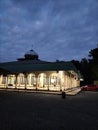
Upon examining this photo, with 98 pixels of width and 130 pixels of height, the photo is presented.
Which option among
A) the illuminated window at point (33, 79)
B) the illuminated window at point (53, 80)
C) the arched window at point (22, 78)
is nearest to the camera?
the illuminated window at point (53, 80)

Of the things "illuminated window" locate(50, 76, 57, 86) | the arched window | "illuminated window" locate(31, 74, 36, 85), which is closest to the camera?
"illuminated window" locate(50, 76, 57, 86)

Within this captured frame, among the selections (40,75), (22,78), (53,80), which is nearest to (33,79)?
(40,75)

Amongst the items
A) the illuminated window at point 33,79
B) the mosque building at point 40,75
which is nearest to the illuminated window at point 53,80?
the mosque building at point 40,75

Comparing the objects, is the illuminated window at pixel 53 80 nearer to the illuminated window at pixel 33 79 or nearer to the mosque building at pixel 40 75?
the mosque building at pixel 40 75

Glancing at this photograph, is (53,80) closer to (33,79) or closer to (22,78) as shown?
(33,79)

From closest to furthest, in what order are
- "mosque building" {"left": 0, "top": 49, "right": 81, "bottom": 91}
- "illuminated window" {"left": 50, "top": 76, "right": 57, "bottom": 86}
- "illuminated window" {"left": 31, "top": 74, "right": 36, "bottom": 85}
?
"mosque building" {"left": 0, "top": 49, "right": 81, "bottom": 91}, "illuminated window" {"left": 50, "top": 76, "right": 57, "bottom": 86}, "illuminated window" {"left": 31, "top": 74, "right": 36, "bottom": 85}

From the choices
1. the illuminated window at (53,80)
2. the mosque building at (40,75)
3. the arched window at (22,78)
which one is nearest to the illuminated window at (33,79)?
the mosque building at (40,75)

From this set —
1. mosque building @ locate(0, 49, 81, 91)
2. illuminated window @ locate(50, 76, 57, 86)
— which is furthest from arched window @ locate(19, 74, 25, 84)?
illuminated window @ locate(50, 76, 57, 86)

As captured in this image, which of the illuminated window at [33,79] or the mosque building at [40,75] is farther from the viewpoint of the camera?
the illuminated window at [33,79]

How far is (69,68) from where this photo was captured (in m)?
28.5

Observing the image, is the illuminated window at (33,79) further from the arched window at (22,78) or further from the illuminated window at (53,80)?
the illuminated window at (53,80)

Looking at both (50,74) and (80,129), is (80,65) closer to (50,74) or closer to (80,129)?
(50,74)

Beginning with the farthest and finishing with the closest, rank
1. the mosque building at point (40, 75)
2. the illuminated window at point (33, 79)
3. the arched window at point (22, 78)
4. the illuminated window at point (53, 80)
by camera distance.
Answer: the arched window at point (22, 78)
the illuminated window at point (33, 79)
the illuminated window at point (53, 80)
the mosque building at point (40, 75)

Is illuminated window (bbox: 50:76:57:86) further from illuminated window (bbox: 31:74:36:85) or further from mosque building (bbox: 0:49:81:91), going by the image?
illuminated window (bbox: 31:74:36:85)
